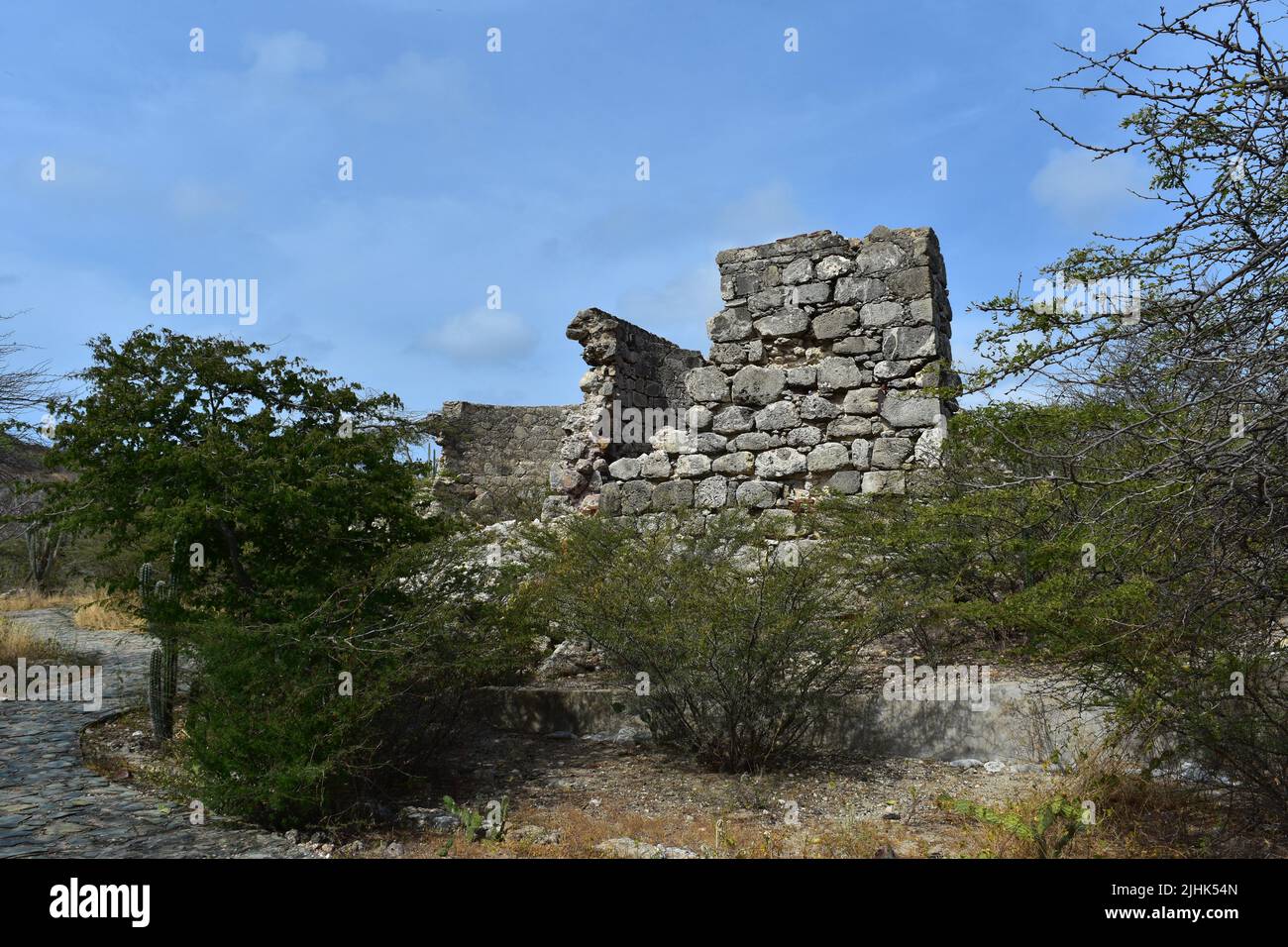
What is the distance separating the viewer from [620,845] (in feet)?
16.6

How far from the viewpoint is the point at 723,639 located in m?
6.12

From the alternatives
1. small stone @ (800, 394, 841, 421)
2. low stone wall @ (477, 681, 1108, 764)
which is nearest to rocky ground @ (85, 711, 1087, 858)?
low stone wall @ (477, 681, 1108, 764)

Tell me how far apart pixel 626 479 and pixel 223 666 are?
17.4 ft

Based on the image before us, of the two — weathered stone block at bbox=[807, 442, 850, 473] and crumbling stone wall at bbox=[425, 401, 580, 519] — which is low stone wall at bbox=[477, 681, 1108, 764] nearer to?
weathered stone block at bbox=[807, 442, 850, 473]

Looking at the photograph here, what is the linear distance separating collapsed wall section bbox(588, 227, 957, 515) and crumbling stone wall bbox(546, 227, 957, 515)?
0.5 inches

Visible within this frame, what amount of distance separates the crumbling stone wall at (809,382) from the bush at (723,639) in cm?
229

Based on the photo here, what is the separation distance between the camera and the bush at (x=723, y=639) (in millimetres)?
6148

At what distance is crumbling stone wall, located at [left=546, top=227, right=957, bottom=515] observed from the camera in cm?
905

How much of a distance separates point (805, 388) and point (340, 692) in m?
5.50

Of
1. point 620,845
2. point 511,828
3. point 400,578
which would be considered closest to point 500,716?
point 400,578

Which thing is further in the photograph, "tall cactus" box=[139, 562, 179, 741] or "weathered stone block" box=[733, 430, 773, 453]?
"weathered stone block" box=[733, 430, 773, 453]

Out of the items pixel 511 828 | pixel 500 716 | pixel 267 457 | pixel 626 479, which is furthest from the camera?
pixel 626 479
